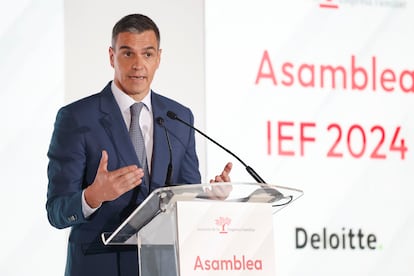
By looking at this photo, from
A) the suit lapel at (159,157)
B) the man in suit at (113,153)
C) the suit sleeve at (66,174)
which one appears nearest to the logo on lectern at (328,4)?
the man in suit at (113,153)

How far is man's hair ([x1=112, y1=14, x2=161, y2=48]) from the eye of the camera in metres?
3.28

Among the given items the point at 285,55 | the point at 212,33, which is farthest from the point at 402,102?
the point at 212,33

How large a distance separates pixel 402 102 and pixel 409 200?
490mm

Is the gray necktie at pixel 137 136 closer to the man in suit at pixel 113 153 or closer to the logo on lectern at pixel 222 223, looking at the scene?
the man in suit at pixel 113 153

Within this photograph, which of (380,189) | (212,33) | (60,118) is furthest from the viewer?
(380,189)

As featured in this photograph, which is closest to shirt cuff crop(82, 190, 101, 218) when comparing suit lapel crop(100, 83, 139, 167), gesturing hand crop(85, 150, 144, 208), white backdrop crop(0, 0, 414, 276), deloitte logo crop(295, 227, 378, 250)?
gesturing hand crop(85, 150, 144, 208)

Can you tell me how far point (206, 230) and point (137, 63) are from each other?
3.95 ft

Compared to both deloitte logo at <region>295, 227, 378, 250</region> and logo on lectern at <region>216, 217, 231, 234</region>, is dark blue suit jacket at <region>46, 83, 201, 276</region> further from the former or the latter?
deloitte logo at <region>295, 227, 378, 250</region>

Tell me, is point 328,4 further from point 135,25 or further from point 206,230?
point 206,230

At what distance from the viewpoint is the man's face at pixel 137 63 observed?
10.6 feet

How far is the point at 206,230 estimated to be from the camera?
2.18 meters

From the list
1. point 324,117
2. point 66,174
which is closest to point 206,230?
point 66,174

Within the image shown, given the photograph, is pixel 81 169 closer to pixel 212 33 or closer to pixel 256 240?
pixel 256 240

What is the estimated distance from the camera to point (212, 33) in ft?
12.6
